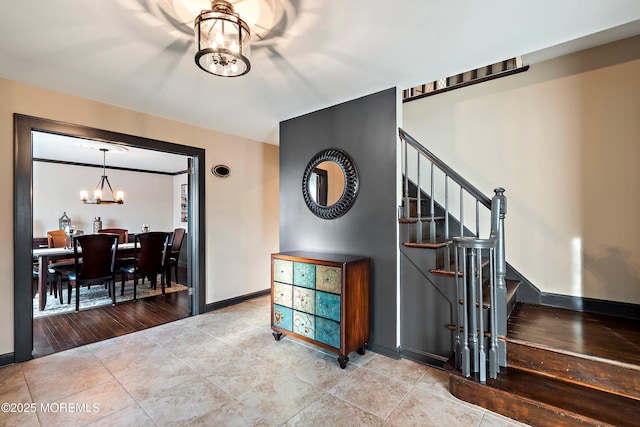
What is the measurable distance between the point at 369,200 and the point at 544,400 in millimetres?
1846

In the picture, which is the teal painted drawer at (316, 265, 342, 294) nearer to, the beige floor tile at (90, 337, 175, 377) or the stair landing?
the stair landing

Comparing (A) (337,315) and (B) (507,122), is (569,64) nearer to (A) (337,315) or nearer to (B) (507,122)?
(B) (507,122)

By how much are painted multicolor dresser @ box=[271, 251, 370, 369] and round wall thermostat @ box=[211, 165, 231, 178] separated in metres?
1.69

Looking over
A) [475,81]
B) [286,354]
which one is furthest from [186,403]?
[475,81]

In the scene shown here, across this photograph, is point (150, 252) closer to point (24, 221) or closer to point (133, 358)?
point (24, 221)

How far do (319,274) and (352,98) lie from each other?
1767 mm

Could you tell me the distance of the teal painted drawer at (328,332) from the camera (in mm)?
2447

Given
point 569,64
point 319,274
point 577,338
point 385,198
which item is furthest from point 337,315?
point 569,64

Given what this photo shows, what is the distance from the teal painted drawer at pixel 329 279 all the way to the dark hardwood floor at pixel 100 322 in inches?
85.3

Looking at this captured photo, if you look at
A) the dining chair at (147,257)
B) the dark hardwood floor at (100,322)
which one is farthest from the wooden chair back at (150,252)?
the dark hardwood floor at (100,322)

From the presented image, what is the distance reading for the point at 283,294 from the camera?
2.86 m

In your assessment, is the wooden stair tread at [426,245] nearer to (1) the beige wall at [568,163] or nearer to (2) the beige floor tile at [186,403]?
(1) the beige wall at [568,163]

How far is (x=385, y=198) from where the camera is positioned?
2668 millimetres

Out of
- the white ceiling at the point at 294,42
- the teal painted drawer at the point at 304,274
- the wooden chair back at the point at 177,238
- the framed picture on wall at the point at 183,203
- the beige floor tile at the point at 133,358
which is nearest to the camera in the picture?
the white ceiling at the point at 294,42
